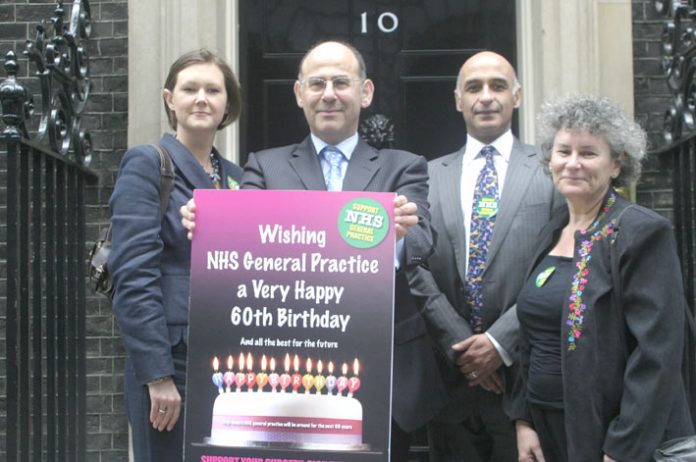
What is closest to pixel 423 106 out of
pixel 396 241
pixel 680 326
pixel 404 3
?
pixel 404 3

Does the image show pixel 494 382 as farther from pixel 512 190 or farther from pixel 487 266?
pixel 512 190

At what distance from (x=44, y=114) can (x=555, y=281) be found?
2.67 m

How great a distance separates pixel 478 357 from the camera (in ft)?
12.8

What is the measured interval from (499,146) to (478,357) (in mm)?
944

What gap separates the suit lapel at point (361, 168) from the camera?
367cm

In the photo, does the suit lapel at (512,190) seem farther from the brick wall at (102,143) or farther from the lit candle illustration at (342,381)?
the brick wall at (102,143)

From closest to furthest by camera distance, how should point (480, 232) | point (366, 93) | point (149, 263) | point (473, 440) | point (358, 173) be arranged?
point (149, 263), point (358, 173), point (366, 93), point (480, 232), point (473, 440)

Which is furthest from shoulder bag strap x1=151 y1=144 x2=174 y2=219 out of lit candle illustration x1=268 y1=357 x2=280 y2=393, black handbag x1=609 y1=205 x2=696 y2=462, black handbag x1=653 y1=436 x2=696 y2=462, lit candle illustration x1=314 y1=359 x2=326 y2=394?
black handbag x1=653 y1=436 x2=696 y2=462

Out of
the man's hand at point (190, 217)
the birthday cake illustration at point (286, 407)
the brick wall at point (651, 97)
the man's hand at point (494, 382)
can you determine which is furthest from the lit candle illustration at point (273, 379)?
the brick wall at point (651, 97)

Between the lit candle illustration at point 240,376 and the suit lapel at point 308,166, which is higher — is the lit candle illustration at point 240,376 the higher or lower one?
the lower one

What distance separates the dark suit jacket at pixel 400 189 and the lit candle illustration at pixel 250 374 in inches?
25.8

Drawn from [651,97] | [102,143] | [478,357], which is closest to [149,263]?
[478,357]

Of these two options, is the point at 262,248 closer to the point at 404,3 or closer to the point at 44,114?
the point at 44,114

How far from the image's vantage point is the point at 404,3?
6.21 m
